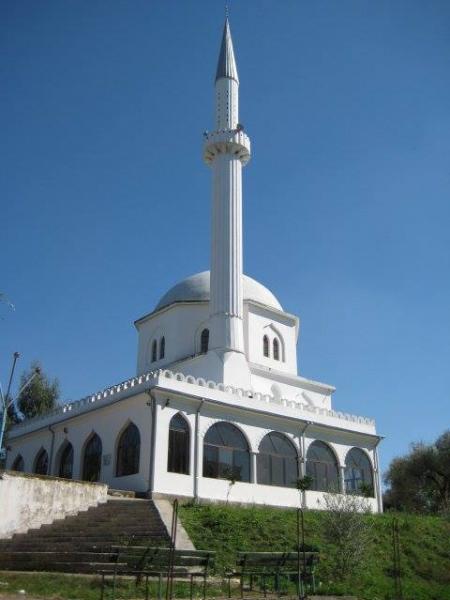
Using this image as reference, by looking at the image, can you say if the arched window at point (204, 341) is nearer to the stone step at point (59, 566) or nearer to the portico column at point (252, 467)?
the portico column at point (252, 467)

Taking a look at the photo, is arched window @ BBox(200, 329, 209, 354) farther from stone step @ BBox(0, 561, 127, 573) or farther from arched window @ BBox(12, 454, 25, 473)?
stone step @ BBox(0, 561, 127, 573)

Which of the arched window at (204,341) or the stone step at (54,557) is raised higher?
the arched window at (204,341)

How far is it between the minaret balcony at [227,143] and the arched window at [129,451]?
611 inches

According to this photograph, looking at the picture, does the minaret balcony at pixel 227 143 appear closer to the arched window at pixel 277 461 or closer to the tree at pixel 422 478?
the arched window at pixel 277 461

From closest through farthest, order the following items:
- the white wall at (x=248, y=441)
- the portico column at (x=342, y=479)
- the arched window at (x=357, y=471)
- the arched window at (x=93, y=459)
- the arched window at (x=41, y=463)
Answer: the white wall at (x=248, y=441)
the arched window at (x=93, y=459)
the portico column at (x=342, y=479)
the arched window at (x=357, y=471)
the arched window at (x=41, y=463)

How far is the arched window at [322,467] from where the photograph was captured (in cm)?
2694

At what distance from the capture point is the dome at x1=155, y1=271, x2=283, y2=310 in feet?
112

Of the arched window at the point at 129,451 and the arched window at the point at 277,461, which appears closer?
the arched window at the point at 129,451

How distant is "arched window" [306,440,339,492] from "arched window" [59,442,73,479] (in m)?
9.68

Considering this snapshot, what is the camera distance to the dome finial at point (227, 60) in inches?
1382

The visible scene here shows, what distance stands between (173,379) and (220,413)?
2.36 meters

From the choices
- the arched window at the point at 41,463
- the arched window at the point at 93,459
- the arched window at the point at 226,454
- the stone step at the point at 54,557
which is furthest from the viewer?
the arched window at the point at 41,463

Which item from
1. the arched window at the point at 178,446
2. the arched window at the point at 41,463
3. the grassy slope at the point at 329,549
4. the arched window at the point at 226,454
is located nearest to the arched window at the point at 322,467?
the arched window at the point at 226,454

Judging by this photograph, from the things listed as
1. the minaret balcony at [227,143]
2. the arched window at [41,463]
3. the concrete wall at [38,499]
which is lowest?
the concrete wall at [38,499]
